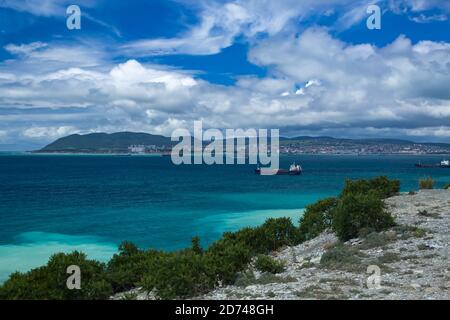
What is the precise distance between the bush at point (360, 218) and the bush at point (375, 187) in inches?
369

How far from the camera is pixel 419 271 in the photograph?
1295 centimetres

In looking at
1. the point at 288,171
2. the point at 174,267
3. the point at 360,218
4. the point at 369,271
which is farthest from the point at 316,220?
the point at 288,171

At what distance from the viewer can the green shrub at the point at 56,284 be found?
515 inches

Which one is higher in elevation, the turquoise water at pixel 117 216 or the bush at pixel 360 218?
the bush at pixel 360 218

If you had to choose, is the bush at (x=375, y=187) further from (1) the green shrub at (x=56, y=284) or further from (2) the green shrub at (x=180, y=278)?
(1) the green shrub at (x=56, y=284)

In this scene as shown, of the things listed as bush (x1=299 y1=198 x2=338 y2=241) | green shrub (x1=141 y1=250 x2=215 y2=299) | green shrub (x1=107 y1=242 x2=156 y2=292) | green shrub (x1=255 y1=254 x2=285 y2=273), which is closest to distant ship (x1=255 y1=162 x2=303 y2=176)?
bush (x1=299 y1=198 x2=338 y2=241)

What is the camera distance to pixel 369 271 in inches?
523

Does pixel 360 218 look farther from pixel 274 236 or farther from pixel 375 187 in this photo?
pixel 375 187

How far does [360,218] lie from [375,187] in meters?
13.2

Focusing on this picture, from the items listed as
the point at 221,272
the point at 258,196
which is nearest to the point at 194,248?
the point at 221,272

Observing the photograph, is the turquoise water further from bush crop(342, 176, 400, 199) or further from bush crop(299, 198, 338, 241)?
bush crop(342, 176, 400, 199)
